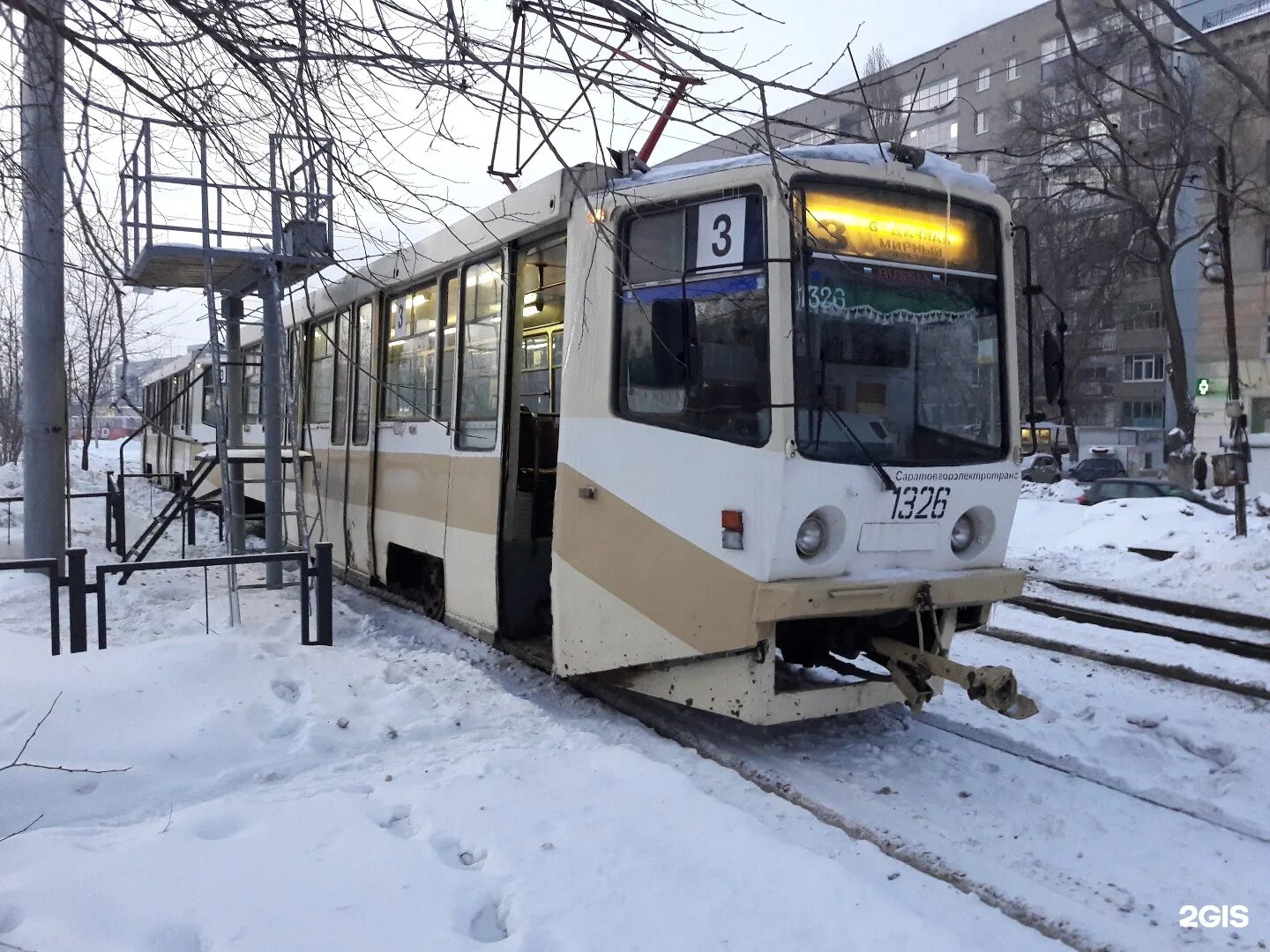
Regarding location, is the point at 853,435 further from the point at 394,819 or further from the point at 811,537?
the point at 394,819

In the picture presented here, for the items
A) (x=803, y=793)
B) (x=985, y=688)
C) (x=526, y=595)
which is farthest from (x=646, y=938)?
(x=526, y=595)

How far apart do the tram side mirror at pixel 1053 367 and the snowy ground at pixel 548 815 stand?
6.53ft

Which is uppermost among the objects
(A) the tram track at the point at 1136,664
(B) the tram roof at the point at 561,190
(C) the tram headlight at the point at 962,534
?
(B) the tram roof at the point at 561,190

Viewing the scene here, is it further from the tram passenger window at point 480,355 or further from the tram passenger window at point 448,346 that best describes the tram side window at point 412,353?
the tram passenger window at point 480,355

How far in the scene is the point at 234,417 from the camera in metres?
11.7

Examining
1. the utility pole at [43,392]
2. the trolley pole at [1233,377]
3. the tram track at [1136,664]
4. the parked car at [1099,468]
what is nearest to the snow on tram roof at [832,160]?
the tram track at [1136,664]

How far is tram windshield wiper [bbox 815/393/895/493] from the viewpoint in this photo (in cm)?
502

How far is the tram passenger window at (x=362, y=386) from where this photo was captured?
30.7 ft

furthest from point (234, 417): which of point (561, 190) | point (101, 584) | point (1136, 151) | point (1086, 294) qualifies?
point (1086, 294)

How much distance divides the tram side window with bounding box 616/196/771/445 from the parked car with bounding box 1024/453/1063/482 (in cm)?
3087

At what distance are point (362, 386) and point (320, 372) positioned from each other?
1663 millimetres

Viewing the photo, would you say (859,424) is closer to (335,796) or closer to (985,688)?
(985,688)

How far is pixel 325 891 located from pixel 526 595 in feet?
11.5

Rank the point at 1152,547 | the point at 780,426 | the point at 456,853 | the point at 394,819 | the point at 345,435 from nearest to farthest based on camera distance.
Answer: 1. the point at 456,853
2. the point at 394,819
3. the point at 780,426
4. the point at 345,435
5. the point at 1152,547
